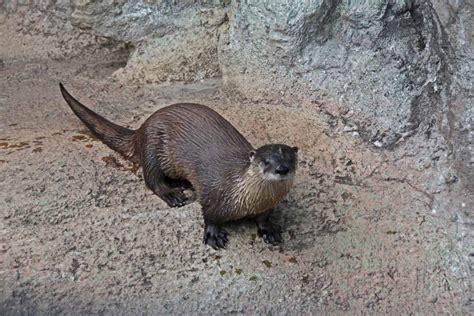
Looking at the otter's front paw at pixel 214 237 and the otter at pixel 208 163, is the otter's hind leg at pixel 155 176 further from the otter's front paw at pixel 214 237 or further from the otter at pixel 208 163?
the otter's front paw at pixel 214 237

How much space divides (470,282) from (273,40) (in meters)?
1.26

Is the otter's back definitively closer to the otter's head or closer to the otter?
the otter

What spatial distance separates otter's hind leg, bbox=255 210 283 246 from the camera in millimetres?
2777

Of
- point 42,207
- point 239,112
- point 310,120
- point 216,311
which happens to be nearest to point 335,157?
point 310,120

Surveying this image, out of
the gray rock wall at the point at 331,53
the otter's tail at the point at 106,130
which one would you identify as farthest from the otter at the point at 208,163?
the gray rock wall at the point at 331,53

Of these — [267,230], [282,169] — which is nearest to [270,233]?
[267,230]

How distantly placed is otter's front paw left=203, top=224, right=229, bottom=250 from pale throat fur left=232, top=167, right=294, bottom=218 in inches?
3.7

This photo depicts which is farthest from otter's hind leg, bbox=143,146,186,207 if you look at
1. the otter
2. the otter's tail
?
the otter's tail

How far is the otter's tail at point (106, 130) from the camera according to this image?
3129 mm

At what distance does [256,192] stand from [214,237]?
211 mm

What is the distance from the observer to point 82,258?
2.59m

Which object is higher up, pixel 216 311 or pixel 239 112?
pixel 239 112

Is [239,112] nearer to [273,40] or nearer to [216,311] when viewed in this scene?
[273,40]

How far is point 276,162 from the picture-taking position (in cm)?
259
